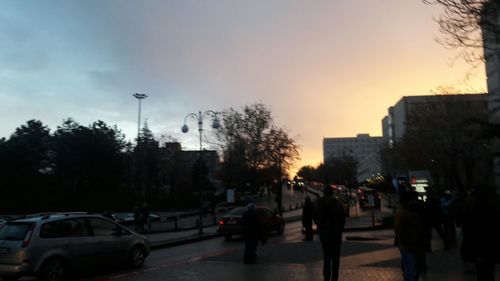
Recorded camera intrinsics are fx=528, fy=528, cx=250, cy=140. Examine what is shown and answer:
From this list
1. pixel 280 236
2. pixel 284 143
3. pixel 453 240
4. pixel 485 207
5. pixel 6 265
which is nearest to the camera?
pixel 485 207

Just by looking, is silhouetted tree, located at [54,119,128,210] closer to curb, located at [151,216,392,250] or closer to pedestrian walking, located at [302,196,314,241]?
curb, located at [151,216,392,250]

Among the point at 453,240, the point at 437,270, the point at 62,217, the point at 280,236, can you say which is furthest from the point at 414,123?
the point at 62,217

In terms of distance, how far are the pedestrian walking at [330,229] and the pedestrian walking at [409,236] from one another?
5.31ft

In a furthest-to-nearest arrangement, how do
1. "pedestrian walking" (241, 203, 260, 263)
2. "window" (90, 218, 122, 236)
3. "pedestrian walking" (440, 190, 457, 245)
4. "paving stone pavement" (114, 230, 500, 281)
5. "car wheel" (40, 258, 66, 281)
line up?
"pedestrian walking" (440, 190, 457, 245) → "pedestrian walking" (241, 203, 260, 263) → "window" (90, 218, 122, 236) → "car wheel" (40, 258, 66, 281) → "paving stone pavement" (114, 230, 500, 281)

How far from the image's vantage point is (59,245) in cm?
1251

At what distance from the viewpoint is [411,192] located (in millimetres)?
9172

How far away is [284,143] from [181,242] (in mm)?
37606

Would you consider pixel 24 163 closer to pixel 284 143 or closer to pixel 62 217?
pixel 284 143

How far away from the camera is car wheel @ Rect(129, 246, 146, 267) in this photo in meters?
14.7

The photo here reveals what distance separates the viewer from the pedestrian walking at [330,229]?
10.2 m

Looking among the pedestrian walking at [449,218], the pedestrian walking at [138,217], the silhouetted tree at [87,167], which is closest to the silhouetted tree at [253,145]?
the silhouetted tree at [87,167]

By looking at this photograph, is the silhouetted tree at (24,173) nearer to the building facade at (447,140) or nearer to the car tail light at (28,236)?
the building facade at (447,140)

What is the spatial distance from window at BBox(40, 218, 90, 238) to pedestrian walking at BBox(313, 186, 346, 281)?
20.3 feet

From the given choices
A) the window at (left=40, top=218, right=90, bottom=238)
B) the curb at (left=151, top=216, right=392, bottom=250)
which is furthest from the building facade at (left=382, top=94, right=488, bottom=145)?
the window at (left=40, top=218, right=90, bottom=238)
